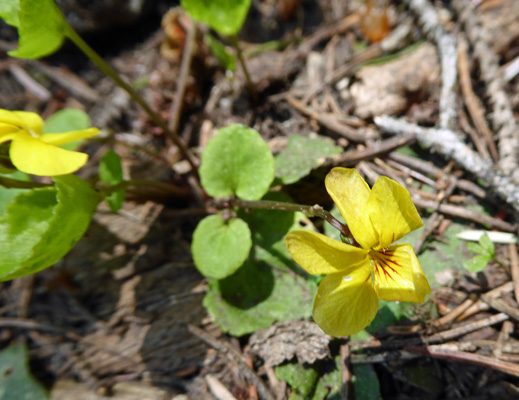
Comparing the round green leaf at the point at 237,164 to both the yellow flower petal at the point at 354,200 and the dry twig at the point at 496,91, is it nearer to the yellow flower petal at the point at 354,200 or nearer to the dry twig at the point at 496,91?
the yellow flower petal at the point at 354,200

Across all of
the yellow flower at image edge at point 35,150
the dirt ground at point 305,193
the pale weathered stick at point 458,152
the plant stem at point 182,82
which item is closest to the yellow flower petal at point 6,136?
the yellow flower at image edge at point 35,150

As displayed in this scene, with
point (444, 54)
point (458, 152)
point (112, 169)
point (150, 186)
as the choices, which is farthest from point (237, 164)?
point (444, 54)

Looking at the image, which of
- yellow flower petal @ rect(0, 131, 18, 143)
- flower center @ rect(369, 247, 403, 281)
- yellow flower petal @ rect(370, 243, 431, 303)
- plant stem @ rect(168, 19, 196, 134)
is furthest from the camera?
plant stem @ rect(168, 19, 196, 134)

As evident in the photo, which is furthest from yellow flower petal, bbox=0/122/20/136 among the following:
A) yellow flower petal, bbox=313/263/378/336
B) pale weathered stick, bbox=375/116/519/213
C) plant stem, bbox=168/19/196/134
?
pale weathered stick, bbox=375/116/519/213

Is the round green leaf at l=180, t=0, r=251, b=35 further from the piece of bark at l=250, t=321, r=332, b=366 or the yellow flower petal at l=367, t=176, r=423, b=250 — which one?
the piece of bark at l=250, t=321, r=332, b=366

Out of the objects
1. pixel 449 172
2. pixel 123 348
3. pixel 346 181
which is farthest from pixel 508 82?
pixel 123 348

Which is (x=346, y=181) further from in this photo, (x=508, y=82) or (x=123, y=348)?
(x=123, y=348)
